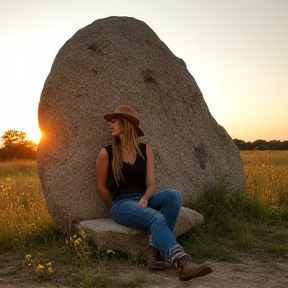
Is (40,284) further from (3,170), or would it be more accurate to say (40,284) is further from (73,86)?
(3,170)

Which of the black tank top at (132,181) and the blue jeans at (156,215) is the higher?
the black tank top at (132,181)

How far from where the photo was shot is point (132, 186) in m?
6.02

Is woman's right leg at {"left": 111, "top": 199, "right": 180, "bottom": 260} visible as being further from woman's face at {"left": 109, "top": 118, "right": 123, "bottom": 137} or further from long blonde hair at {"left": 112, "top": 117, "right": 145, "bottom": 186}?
woman's face at {"left": 109, "top": 118, "right": 123, "bottom": 137}

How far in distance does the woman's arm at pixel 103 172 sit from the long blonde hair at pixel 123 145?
15 centimetres

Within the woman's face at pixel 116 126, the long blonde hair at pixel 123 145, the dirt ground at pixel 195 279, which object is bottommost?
the dirt ground at pixel 195 279

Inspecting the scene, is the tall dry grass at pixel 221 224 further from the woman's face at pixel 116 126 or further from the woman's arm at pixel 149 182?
the woman's face at pixel 116 126

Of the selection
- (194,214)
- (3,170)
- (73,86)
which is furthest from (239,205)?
(3,170)

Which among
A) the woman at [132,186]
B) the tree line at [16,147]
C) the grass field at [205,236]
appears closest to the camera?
the woman at [132,186]

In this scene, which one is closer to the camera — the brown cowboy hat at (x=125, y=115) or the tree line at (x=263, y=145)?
the brown cowboy hat at (x=125, y=115)

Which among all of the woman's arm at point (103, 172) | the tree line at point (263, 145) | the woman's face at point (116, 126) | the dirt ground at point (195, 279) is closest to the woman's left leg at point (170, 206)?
the dirt ground at point (195, 279)

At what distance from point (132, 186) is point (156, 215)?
2.36 feet

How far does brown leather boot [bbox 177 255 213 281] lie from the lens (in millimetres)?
4758

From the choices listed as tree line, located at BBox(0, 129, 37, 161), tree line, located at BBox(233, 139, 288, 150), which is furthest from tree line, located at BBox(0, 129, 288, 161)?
tree line, located at BBox(233, 139, 288, 150)

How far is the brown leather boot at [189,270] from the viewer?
4.76 m
